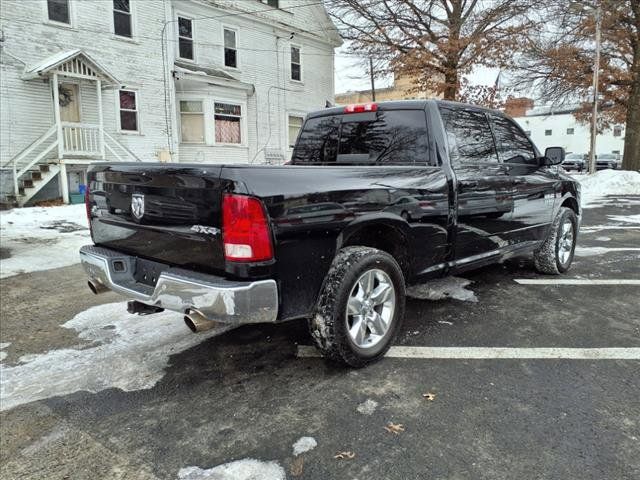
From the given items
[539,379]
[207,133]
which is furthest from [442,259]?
[207,133]

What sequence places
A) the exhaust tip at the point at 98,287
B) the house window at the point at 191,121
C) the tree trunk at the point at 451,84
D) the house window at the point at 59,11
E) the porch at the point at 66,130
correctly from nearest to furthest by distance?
the exhaust tip at the point at 98,287
the porch at the point at 66,130
the house window at the point at 59,11
the house window at the point at 191,121
the tree trunk at the point at 451,84

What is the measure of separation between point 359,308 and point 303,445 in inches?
39.8

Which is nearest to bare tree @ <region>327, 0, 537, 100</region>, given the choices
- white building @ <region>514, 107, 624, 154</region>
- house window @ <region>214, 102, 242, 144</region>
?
house window @ <region>214, 102, 242, 144</region>

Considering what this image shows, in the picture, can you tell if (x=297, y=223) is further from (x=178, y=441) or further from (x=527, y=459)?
(x=527, y=459)

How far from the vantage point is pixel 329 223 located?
2.96 meters

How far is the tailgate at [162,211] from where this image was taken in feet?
8.80

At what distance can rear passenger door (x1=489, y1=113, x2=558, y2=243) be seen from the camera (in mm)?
4703

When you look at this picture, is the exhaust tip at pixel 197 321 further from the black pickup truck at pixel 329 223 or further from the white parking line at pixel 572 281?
the white parking line at pixel 572 281

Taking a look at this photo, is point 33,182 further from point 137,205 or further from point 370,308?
point 370,308

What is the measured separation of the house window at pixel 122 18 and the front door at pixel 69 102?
2237mm

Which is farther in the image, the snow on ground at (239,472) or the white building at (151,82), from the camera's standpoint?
the white building at (151,82)

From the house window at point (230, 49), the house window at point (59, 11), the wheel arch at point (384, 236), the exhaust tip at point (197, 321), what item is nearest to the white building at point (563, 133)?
the house window at point (230, 49)

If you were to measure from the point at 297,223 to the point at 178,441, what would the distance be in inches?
51.5

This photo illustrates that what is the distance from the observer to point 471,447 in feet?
7.86
